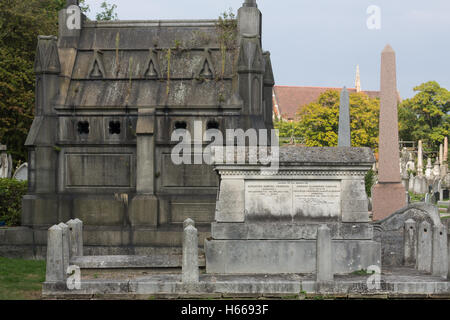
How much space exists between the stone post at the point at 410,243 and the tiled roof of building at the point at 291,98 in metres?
101

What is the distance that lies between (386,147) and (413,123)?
201 feet

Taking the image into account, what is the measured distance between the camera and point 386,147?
2131cm

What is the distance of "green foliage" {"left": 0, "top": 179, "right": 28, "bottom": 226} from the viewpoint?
16969mm

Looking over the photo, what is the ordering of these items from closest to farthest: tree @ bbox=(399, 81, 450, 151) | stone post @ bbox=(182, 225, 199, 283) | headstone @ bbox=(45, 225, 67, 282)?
stone post @ bbox=(182, 225, 199, 283) < headstone @ bbox=(45, 225, 67, 282) < tree @ bbox=(399, 81, 450, 151)

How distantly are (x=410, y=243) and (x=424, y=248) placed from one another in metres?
1.17

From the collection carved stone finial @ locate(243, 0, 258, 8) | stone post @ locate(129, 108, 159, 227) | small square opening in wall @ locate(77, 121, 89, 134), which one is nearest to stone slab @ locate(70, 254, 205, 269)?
stone post @ locate(129, 108, 159, 227)

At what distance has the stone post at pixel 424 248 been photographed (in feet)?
33.8

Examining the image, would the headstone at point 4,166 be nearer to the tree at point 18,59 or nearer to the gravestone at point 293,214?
the tree at point 18,59

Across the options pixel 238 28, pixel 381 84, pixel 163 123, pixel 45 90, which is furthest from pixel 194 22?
pixel 381 84

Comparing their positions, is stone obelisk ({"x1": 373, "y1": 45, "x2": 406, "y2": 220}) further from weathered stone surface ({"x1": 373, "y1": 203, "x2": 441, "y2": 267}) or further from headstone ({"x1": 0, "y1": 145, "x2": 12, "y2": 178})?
headstone ({"x1": 0, "y1": 145, "x2": 12, "y2": 178})

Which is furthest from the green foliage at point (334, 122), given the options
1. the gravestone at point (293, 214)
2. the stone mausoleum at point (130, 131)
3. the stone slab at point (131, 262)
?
the stone slab at point (131, 262)

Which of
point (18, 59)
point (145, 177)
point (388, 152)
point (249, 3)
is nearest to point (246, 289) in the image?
point (145, 177)

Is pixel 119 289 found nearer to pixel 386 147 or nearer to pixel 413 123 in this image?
pixel 386 147

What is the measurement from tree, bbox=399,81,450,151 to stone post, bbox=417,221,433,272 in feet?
227
